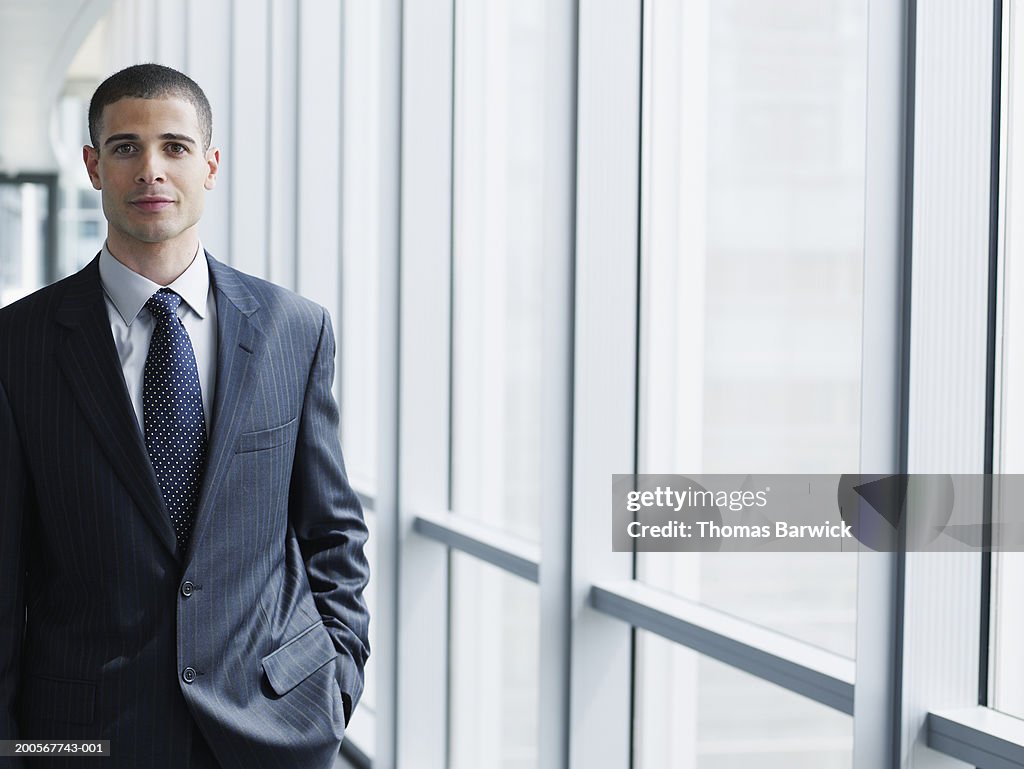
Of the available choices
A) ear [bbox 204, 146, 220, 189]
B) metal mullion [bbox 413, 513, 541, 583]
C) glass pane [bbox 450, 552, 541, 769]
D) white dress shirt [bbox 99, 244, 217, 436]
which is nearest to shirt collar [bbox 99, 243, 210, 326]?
white dress shirt [bbox 99, 244, 217, 436]

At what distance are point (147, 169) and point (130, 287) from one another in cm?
17

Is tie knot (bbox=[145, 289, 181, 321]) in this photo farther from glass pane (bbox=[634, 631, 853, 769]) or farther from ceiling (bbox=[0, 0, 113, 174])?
ceiling (bbox=[0, 0, 113, 174])

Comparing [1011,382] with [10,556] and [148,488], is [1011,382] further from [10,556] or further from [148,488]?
[10,556]

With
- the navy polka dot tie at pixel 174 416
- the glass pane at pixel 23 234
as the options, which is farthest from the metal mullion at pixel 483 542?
the glass pane at pixel 23 234

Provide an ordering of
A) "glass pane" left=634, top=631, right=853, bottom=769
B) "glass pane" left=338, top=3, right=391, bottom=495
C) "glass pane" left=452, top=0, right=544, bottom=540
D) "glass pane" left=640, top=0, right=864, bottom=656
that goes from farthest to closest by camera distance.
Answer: "glass pane" left=338, top=3, right=391, bottom=495, "glass pane" left=452, top=0, right=544, bottom=540, "glass pane" left=634, top=631, right=853, bottom=769, "glass pane" left=640, top=0, right=864, bottom=656

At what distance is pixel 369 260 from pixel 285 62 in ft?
3.16

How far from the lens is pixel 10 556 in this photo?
1566 mm

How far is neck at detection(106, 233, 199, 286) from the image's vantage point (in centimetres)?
163

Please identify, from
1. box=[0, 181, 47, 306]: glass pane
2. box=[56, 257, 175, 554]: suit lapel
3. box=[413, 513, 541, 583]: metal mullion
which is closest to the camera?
box=[56, 257, 175, 554]: suit lapel

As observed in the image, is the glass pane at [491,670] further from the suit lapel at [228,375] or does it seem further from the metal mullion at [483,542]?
the suit lapel at [228,375]

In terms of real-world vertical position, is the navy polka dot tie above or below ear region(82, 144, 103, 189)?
below

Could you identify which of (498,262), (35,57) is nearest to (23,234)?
(35,57)

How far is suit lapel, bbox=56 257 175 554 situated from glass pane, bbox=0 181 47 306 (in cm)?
1477

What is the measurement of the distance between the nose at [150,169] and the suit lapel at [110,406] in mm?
207
